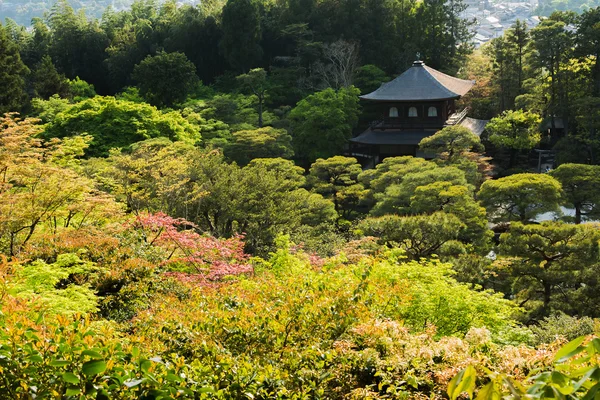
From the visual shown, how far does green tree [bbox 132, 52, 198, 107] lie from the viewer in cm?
2889

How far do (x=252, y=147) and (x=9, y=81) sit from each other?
11.2 metres

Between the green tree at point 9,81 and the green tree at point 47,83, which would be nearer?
the green tree at point 9,81

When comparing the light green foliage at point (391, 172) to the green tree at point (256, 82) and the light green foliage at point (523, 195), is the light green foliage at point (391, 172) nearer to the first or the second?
the light green foliage at point (523, 195)

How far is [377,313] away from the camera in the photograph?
603 centimetres

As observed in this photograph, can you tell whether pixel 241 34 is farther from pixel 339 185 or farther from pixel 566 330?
pixel 566 330

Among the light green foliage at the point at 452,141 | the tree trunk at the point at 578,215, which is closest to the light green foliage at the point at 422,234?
the tree trunk at the point at 578,215

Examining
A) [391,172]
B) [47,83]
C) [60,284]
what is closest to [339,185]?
[391,172]

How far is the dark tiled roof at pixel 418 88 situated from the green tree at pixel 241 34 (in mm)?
9433

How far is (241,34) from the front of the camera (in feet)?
108

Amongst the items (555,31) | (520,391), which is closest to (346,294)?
(520,391)

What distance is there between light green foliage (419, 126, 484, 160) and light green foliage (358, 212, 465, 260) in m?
7.77

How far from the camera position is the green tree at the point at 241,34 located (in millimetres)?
32750

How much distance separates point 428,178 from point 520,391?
16199 mm

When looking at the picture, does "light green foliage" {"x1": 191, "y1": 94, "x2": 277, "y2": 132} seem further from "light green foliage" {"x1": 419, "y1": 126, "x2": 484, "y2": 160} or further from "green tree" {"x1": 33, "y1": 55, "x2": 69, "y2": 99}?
"light green foliage" {"x1": 419, "y1": 126, "x2": 484, "y2": 160}
